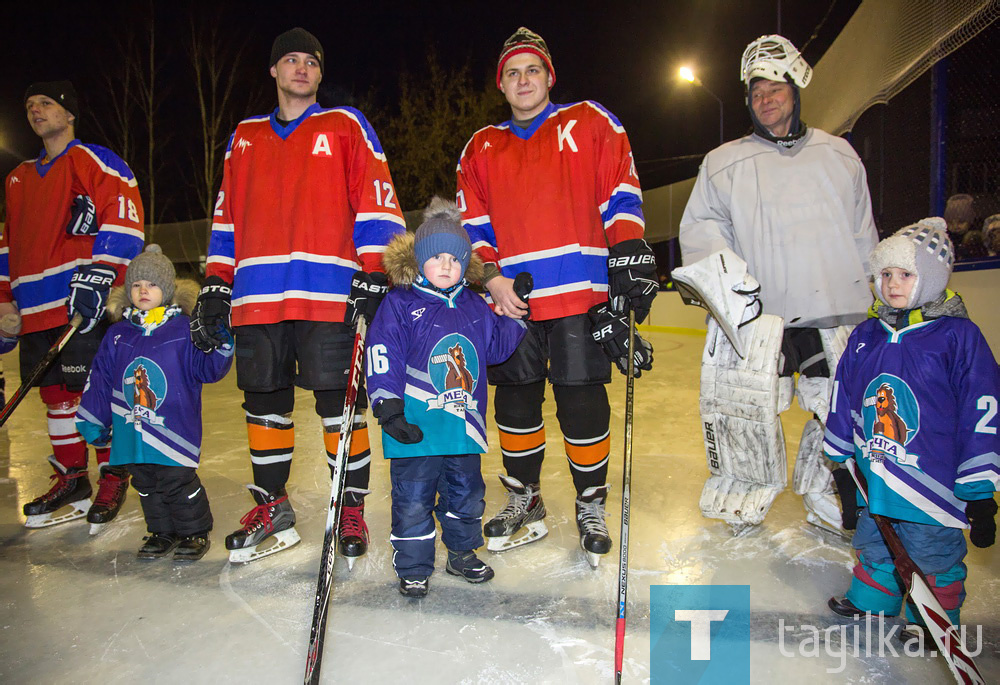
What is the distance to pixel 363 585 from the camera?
5.37 ft

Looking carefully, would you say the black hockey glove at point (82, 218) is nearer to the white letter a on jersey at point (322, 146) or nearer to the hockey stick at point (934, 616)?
the white letter a on jersey at point (322, 146)

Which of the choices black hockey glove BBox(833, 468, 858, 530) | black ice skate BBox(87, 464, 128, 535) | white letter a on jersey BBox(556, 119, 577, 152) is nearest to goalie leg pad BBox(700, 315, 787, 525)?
black hockey glove BBox(833, 468, 858, 530)

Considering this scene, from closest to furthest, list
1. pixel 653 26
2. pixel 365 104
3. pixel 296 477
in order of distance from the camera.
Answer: pixel 296 477, pixel 653 26, pixel 365 104

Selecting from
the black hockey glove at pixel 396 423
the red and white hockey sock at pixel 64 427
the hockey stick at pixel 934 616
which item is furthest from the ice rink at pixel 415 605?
the black hockey glove at pixel 396 423

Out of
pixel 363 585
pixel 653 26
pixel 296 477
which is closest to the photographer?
pixel 363 585

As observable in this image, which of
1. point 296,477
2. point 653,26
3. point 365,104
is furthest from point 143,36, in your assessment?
point 296,477

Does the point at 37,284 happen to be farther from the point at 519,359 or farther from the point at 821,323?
the point at 821,323

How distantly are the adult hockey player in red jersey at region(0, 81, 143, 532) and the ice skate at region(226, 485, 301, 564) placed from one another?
66cm

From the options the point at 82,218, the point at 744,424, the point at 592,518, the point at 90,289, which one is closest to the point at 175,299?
the point at 90,289

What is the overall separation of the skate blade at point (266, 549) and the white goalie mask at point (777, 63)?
2023mm

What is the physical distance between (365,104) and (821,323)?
10367mm

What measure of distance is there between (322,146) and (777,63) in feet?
4.61

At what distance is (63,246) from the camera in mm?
2316

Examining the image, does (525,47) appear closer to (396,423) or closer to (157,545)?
(396,423)
